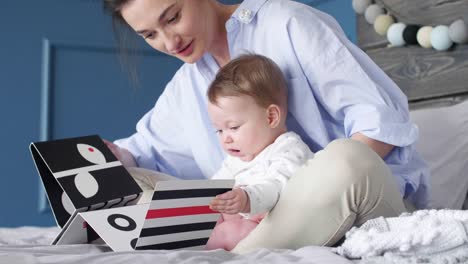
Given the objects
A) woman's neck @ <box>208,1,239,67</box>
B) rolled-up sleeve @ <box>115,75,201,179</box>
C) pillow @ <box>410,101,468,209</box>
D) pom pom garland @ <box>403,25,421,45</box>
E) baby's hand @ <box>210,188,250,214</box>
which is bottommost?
pillow @ <box>410,101,468,209</box>

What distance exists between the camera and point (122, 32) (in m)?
1.61

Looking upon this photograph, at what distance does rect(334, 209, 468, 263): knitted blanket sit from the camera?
29.1 inches

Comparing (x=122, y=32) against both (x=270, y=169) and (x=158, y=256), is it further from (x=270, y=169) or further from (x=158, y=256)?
(x=158, y=256)

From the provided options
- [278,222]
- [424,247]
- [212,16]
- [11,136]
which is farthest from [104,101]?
[424,247]

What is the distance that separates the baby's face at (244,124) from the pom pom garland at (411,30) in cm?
72

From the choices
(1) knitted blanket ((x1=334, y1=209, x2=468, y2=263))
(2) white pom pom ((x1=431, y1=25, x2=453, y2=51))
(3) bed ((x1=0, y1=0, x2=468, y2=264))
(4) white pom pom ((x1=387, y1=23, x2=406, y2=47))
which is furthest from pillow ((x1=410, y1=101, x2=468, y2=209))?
(1) knitted blanket ((x1=334, y1=209, x2=468, y2=263))

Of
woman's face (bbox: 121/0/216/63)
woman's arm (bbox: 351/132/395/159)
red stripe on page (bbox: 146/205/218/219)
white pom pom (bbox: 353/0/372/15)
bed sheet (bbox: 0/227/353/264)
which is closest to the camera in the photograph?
bed sheet (bbox: 0/227/353/264)

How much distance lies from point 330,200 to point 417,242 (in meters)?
0.18

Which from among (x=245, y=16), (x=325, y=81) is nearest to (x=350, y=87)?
(x=325, y=81)

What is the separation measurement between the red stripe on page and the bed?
0.07 meters

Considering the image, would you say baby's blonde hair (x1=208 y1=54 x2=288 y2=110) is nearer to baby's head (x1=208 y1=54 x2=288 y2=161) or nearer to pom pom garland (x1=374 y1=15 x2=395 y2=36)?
baby's head (x1=208 y1=54 x2=288 y2=161)

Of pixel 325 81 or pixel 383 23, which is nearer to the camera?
pixel 325 81

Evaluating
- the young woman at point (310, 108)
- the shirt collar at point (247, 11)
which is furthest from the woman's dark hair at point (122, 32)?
the shirt collar at point (247, 11)

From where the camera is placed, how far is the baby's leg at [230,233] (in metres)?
1.05
